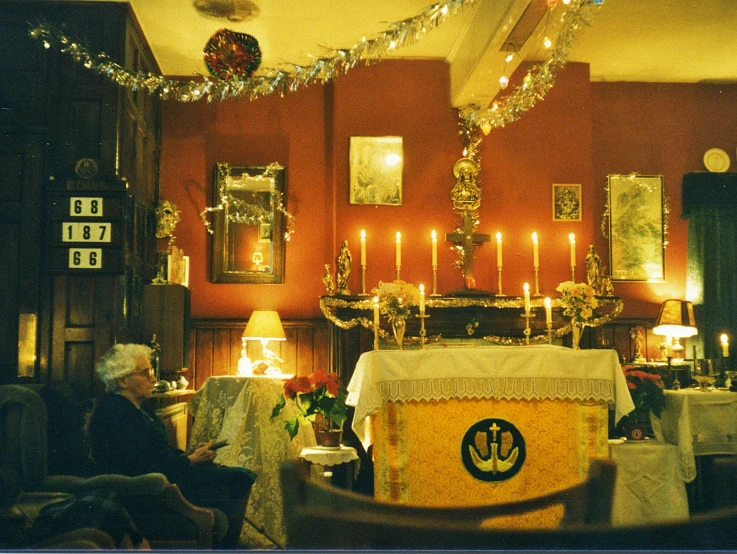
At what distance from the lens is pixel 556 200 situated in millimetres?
6777

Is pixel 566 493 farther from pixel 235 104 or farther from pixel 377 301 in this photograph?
pixel 235 104

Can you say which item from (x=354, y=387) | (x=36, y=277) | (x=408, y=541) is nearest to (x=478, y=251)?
(x=354, y=387)

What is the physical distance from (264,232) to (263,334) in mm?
1107

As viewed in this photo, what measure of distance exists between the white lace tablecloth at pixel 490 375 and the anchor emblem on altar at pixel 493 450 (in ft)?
0.63

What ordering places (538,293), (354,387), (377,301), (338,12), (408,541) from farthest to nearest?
(538,293), (338,12), (377,301), (354,387), (408,541)

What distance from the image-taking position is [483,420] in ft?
13.6

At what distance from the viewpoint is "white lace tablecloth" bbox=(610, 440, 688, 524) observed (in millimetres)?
4617

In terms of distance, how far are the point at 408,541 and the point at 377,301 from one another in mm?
3507

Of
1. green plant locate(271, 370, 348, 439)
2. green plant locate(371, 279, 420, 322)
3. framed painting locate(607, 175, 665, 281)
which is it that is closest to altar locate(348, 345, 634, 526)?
green plant locate(271, 370, 348, 439)

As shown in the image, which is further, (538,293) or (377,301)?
(538,293)

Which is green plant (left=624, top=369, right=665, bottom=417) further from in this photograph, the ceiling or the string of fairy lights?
the ceiling

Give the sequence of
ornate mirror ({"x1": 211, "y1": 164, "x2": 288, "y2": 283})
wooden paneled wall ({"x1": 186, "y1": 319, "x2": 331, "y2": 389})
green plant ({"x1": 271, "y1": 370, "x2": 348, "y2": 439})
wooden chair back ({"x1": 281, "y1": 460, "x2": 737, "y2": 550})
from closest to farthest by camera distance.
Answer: wooden chair back ({"x1": 281, "y1": 460, "x2": 737, "y2": 550})
green plant ({"x1": 271, "y1": 370, "x2": 348, "y2": 439})
wooden paneled wall ({"x1": 186, "y1": 319, "x2": 331, "y2": 389})
ornate mirror ({"x1": 211, "y1": 164, "x2": 288, "y2": 283})

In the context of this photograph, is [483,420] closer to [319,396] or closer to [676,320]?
[319,396]

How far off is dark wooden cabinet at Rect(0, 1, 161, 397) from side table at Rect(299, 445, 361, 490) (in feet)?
5.90
